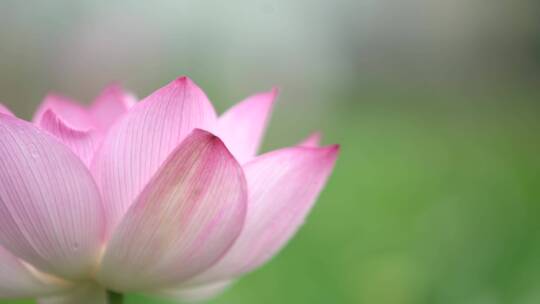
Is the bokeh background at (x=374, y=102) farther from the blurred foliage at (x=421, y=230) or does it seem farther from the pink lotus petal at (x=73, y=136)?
the pink lotus petal at (x=73, y=136)

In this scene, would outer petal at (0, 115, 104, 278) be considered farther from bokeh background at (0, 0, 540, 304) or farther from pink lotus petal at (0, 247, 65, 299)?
bokeh background at (0, 0, 540, 304)

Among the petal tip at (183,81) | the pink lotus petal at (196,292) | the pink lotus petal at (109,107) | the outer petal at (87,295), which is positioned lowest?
the pink lotus petal at (196,292)

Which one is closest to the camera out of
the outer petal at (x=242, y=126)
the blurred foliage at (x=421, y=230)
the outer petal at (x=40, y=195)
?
the outer petal at (x=40, y=195)

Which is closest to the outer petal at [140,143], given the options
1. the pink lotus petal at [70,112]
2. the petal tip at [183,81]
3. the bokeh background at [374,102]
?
the petal tip at [183,81]

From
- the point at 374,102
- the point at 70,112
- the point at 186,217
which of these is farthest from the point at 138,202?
the point at 374,102

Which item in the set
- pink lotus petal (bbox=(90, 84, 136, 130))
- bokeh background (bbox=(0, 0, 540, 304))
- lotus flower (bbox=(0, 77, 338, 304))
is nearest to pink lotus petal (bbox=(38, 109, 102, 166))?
lotus flower (bbox=(0, 77, 338, 304))

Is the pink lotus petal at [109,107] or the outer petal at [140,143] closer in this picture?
the outer petal at [140,143]
